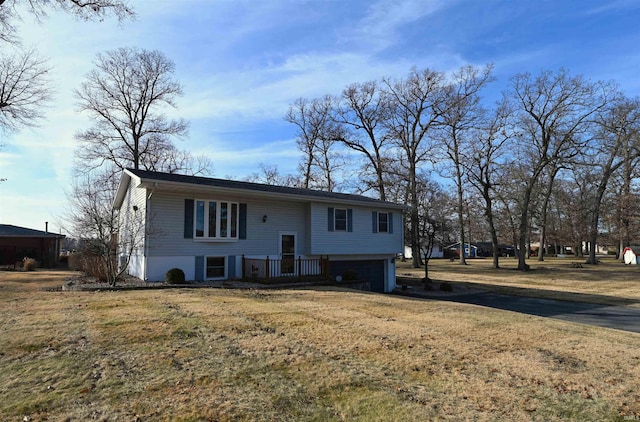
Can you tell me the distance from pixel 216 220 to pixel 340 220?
600 centimetres

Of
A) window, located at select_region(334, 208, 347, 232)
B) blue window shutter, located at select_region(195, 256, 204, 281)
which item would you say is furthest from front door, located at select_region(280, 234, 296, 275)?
blue window shutter, located at select_region(195, 256, 204, 281)

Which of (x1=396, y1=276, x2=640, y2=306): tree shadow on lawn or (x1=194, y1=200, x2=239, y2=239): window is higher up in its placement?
(x1=194, y1=200, x2=239, y2=239): window

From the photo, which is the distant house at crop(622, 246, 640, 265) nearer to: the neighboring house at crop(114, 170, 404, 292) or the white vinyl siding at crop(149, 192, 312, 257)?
the neighboring house at crop(114, 170, 404, 292)

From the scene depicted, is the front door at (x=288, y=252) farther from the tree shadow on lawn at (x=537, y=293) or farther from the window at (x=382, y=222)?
the tree shadow on lawn at (x=537, y=293)

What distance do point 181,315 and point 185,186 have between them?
716 centimetres

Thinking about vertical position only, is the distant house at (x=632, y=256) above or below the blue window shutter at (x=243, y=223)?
below

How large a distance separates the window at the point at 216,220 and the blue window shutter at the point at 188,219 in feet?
0.61

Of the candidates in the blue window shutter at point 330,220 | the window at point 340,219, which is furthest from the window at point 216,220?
the window at point 340,219

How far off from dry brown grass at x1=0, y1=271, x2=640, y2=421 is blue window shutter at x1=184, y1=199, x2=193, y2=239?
593 centimetres

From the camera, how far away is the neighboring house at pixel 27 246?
2875 cm

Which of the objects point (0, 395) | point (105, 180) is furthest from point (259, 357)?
point (105, 180)

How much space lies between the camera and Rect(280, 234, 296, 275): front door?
1659cm

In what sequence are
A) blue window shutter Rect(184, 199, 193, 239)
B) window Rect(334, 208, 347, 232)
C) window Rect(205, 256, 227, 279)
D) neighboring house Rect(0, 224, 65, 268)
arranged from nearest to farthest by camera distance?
blue window shutter Rect(184, 199, 193, 239) → window Rect(205, 256, 227, 279) → window Rect(334, 208, 347, 232) → neighboring house Rect(0, 224, 65, 268)

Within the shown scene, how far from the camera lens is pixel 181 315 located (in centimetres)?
771
